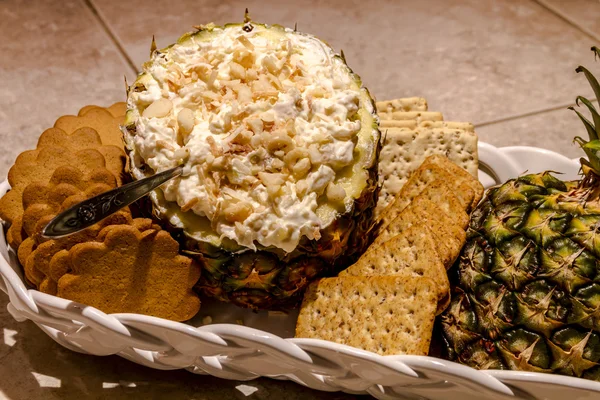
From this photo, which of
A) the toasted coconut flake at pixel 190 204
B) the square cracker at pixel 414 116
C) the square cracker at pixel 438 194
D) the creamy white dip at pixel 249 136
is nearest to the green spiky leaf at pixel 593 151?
the square cracker at pixel 438 194

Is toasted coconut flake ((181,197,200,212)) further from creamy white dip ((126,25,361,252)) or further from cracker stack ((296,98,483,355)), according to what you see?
cracker stack ((296,98,483,355))

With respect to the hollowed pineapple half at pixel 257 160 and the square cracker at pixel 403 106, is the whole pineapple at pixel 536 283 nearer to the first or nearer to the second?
the hollowed pineapple half at pixel 257 160

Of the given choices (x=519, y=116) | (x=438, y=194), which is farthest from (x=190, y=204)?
(x=519, y=116)

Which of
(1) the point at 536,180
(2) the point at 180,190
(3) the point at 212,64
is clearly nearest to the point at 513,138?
(1) the point at 536,180

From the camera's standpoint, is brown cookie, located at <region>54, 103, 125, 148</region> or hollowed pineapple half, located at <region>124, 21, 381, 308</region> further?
brown cookie, located at <region>54, 103, 125, 148</region>

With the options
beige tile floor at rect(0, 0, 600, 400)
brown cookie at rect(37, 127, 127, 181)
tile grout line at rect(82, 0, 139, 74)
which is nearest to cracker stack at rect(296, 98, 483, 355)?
brown cookie at rect(37, 127, 127, 181)

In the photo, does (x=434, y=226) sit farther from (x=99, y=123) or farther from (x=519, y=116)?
(x=519, y=116)
